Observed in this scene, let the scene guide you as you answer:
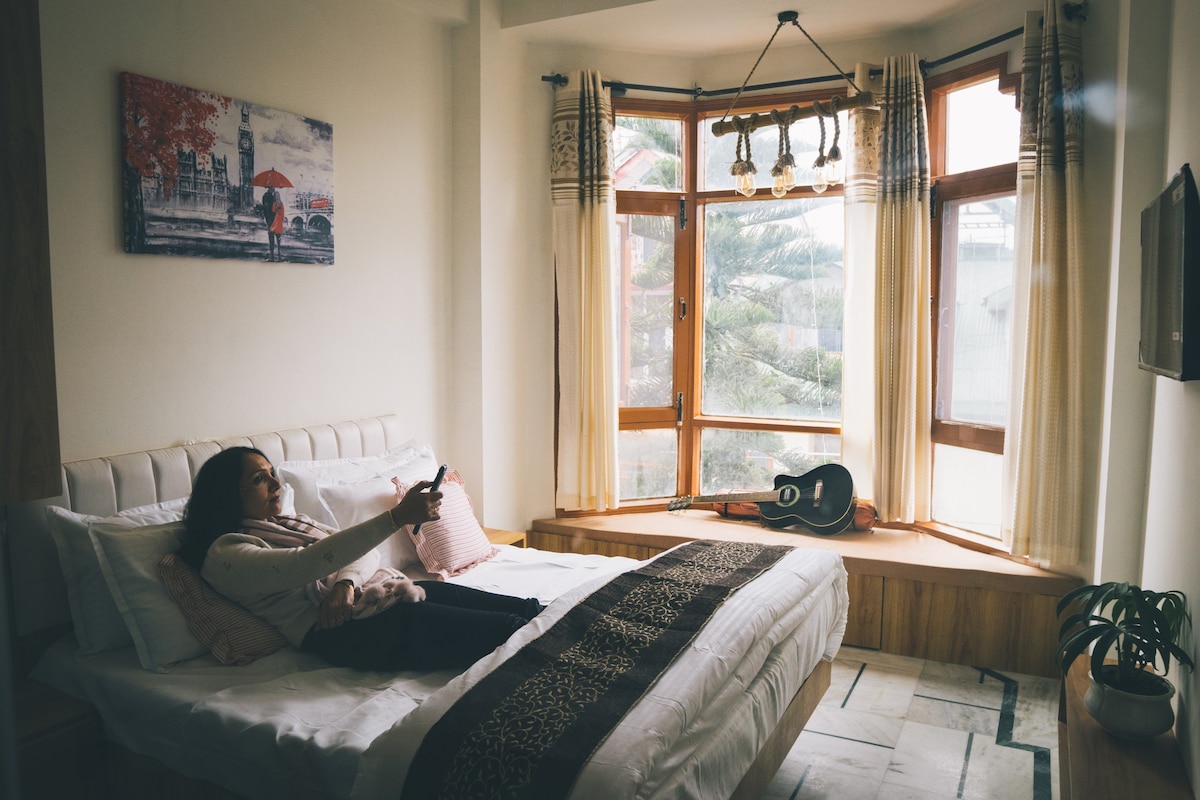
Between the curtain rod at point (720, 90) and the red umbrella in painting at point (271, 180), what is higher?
the curtain rod at point (720, 90)

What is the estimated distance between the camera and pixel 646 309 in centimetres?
436

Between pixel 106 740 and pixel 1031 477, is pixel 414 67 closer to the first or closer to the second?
pixel 106 740

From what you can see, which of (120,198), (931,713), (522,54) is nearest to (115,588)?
(120,198)

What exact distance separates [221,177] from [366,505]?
48.3 inches

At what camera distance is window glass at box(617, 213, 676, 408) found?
4.32m

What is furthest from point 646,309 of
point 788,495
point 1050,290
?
point 1050,290

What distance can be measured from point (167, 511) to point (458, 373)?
5.58 feet

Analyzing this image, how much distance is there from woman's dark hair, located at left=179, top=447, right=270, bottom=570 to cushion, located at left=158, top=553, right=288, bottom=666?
0.05 m

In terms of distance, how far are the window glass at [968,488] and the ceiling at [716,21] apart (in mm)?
1958

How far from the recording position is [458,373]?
397cm

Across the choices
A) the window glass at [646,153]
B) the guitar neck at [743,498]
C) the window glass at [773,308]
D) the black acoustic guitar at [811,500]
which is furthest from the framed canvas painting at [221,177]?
the black acoustic guitar at [811,500]

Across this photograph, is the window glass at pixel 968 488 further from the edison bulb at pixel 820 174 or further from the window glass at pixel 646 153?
the window glass at pixel 646 153

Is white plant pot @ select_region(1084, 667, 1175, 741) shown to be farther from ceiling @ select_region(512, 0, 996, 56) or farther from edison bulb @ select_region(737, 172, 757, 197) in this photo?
ceiling @ select_region(512, 0, 996, 56)

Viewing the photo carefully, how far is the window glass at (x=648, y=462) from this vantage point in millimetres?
4402
